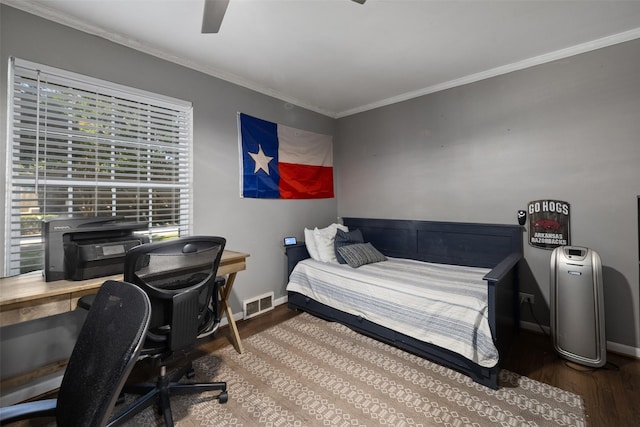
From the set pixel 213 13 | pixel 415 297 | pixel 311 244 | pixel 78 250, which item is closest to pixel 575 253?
pixel 415 297

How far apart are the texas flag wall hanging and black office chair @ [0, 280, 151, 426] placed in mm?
2133

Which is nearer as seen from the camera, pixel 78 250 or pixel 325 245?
pixel 78 250

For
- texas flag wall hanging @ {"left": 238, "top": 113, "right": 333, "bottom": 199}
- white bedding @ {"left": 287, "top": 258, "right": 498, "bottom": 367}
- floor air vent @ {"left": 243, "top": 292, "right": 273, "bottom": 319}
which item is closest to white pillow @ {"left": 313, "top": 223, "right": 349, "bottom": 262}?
white bedding @ {"left": 287, "top": 258, "right": 498, "bottom": 367}

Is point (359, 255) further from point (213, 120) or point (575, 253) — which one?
point (213, 120)

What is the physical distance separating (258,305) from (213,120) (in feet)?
6.59

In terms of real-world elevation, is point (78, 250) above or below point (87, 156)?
below

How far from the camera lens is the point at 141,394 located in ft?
5.75

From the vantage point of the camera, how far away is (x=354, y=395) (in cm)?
178

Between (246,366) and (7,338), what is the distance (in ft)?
4.91

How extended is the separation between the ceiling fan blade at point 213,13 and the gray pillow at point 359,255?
7.40ft

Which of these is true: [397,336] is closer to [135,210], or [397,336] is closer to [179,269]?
[179,269]

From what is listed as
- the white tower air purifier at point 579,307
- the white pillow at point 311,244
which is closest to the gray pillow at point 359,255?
the white pillow at point 311,244

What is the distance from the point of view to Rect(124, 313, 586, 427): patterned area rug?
158 cm

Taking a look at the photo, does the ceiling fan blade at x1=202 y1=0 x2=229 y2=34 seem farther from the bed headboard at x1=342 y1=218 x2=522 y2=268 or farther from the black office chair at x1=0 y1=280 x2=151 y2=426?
the bed headboard at x1=342 y1=218 x2=522 y2=268
